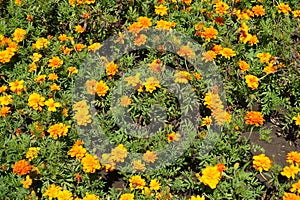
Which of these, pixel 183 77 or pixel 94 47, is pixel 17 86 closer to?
pixel 94 47

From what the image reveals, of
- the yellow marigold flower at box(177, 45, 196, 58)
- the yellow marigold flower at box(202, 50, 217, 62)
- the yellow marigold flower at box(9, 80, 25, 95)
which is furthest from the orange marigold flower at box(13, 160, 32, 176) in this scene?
the yellow marigold flower at box(202, 50, 217, 62)

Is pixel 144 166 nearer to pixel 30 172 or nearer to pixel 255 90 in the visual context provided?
pixel 30 172

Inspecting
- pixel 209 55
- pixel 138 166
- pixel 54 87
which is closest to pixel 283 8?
pixel 209 55

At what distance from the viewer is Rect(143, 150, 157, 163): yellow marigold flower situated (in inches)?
142

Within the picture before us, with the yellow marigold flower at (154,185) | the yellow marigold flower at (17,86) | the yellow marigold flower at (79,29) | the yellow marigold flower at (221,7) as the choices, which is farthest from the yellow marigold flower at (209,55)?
the yellow marigold flower at (17,86)

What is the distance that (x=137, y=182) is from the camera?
3.50 m

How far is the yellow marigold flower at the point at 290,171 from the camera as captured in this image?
11.7 ft

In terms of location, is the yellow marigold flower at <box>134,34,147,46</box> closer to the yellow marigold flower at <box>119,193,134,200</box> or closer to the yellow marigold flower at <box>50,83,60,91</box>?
the yellow marigold flower at <box>50,83,60,91</box>

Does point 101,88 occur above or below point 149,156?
above

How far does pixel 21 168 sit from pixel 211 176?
4.33 ft

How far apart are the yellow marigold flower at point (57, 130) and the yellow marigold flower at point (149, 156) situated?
2.02 ft

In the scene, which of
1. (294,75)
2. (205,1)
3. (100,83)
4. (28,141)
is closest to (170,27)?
(205,1)

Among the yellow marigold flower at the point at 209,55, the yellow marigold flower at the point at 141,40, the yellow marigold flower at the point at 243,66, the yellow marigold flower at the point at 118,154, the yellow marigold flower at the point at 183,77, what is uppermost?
the yellow marigold flower at the point at 141,40

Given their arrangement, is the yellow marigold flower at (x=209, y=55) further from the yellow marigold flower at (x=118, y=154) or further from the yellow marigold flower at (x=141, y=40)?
the yellow marigold flower at (x=118, y=154)
